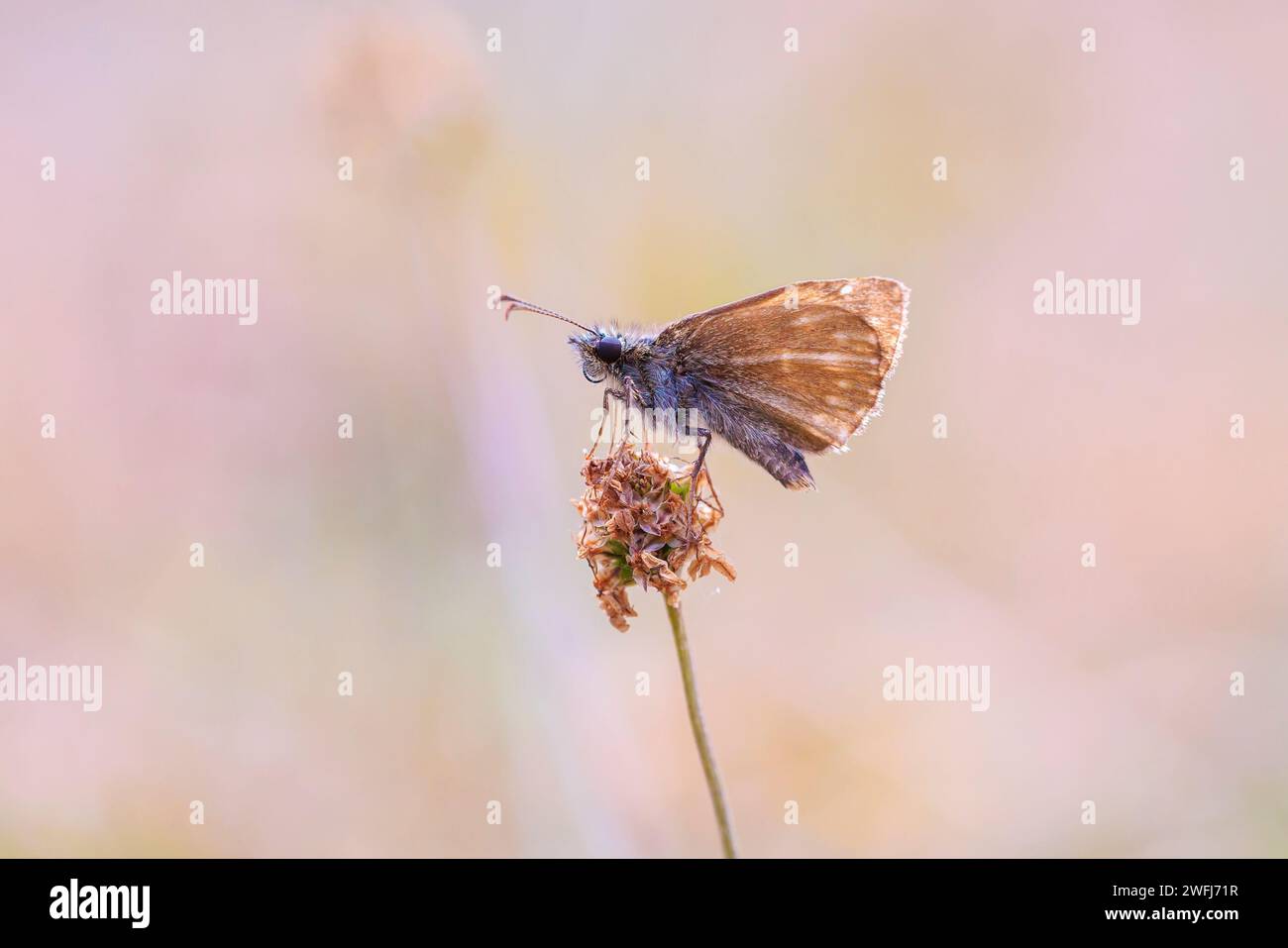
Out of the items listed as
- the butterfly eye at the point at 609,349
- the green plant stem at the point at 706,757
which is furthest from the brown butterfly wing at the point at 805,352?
the green plant stem at the point at 706,757

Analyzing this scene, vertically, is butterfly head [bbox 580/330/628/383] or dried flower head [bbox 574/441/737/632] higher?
butterfly head [bbox 580/330/628/383]

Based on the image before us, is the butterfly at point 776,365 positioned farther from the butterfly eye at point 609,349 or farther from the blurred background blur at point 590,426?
the blurred background blur at point 590,426

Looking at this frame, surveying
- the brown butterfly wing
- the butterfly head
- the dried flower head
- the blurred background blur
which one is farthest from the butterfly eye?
the blurred background blur

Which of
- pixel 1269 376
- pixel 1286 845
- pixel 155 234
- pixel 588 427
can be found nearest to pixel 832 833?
pixel 1286 845

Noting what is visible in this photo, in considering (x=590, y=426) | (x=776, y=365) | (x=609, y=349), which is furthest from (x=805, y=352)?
(x=590, y=426)

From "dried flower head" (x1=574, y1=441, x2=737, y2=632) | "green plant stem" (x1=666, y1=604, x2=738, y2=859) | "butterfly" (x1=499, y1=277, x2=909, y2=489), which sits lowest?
"green plant stem" (x1=666, y1=604, x2=738, y2=859)

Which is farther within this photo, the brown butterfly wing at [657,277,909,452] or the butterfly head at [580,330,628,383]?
the butterfly head at [580,330,628,383]

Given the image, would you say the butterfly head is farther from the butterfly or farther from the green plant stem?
the green plant stem
